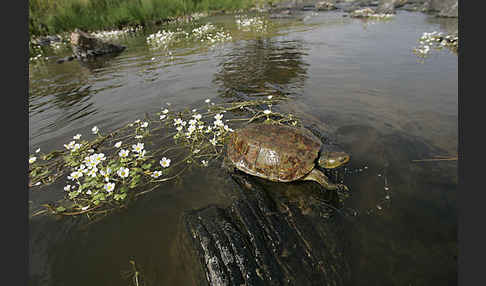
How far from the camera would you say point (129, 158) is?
160 inches

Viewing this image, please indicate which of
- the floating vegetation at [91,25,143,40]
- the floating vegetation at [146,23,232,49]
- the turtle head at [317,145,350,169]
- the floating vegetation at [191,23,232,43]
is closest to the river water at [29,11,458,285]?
the turtle head at [317,145,350,169]

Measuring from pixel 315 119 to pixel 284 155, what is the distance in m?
2.11

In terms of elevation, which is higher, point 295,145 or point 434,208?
point 295,145

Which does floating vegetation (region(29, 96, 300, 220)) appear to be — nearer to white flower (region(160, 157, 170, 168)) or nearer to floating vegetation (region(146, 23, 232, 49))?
white flower (region(160, 157, 170, 168))

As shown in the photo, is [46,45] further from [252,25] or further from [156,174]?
[156,174]

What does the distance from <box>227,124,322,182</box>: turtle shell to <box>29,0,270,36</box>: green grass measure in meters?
23.3

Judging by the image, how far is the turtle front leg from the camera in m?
3.10

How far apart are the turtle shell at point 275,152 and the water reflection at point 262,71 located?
118 inches

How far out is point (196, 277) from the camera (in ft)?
7.61

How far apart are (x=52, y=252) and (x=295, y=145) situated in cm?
363

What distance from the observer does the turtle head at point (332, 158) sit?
322cm

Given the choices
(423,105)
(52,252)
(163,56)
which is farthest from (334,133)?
(163,56)

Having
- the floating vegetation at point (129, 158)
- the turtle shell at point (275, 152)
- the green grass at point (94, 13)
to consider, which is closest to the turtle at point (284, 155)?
the turtle shell at point (275, 152)

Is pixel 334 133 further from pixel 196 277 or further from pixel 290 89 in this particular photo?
pixel 196 277
